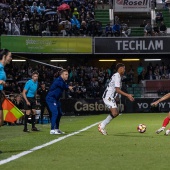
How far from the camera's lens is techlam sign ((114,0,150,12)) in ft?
159

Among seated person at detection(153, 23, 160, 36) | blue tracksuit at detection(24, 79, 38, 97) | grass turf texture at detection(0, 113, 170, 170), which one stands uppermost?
seated person at detection(153, 23, 160, 36)

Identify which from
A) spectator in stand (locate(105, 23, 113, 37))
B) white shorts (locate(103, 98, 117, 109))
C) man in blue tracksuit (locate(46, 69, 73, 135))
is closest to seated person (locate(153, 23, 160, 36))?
spectator in stand (locate(105, 23, 113, 37))

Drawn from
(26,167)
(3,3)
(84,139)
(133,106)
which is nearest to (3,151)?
(26,167)

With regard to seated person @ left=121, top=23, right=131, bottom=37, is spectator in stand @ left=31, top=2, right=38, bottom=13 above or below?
above

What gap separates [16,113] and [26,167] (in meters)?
4.53

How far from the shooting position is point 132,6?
4850cm

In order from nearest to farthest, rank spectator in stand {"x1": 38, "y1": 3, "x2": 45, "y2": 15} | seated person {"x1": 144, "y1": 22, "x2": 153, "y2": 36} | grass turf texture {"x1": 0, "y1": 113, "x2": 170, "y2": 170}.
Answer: grass turf texture {"x1": 0, "y1": 113, "x2": 170, "y2": 170} → spectator in stand {"x1": 38, "y1": 3, "x2": 45, "y2": 15} → seated person {"x1": 144, "y1": 22, "x2": 153, "y2": 36}

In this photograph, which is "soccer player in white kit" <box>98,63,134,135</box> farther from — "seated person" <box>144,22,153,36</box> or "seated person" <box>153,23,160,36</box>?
"seated person" <box>144,22,153,36</box>

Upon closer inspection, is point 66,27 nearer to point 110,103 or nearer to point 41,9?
point 41,9

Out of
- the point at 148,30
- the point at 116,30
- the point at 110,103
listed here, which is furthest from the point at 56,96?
the point at 148,30

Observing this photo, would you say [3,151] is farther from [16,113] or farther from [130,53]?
[130,53]

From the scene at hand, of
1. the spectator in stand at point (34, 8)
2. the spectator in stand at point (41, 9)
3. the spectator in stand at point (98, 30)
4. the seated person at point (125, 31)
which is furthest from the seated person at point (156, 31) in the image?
the spectator in stand at point (34, 8)

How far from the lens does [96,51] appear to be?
43625 mm

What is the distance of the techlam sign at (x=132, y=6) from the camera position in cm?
4834
